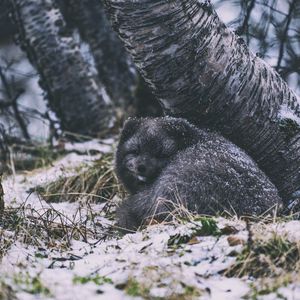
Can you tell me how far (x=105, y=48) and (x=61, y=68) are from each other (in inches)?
62.2

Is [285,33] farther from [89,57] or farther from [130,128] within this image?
[89,57]

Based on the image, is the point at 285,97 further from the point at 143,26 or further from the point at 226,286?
the point at 226,286

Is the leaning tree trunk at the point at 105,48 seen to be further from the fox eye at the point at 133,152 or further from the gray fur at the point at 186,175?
the gray fur at the point at 186,175

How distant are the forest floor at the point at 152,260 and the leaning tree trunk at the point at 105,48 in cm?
477

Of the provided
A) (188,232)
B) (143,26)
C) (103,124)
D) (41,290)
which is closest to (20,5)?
(103,124)

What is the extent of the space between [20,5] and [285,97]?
415cm

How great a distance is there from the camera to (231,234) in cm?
374

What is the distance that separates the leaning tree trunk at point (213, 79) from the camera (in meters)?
4.58

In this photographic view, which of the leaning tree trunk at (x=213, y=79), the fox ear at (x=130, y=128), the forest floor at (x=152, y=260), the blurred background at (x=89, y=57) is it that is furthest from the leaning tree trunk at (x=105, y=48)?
the forest floor at (x=152, y=260)

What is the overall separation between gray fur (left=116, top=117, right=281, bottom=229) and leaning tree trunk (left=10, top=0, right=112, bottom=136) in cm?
281

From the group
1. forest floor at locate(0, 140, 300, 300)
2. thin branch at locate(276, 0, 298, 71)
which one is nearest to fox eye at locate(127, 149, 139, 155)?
forest floor at locate(0, 140, 300, 300)

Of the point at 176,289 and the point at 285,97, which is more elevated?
the point at 285,97

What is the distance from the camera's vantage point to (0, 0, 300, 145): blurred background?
6336mm

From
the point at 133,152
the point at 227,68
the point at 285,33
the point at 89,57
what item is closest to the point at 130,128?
the point at 133,152
